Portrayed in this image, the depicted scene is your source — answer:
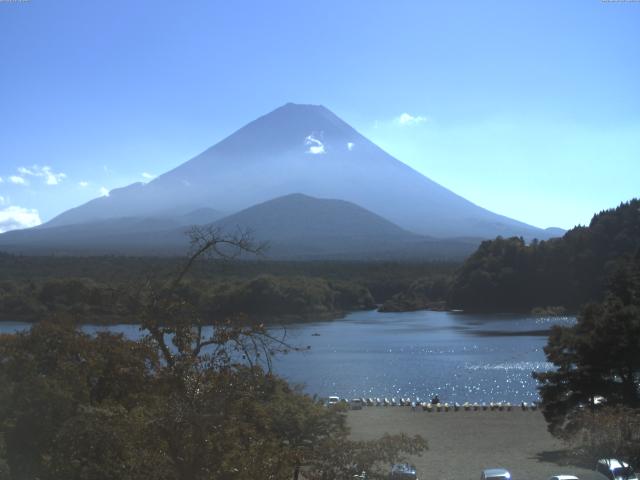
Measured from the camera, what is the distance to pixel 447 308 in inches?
1982

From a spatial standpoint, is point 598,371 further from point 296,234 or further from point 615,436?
point 296,234

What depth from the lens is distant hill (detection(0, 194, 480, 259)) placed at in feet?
314

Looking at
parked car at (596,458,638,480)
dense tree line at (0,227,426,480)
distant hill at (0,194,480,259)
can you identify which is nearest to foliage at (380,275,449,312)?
distant hill at (0,194,480,259)

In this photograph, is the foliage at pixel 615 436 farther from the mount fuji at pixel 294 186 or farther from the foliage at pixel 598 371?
the mount fuji at pixel 294 186

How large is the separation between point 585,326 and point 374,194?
127 meters

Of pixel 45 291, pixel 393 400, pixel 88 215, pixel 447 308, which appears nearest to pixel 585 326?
pixel 393 400

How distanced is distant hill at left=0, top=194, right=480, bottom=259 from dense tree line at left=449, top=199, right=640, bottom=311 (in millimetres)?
42186

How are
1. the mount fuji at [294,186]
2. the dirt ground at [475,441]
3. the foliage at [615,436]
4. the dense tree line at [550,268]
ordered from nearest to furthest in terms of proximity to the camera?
the foliage at [615,436] < the dirt ground at [475,441] < the dense tree line at [550,268] < the mount fuji at [294,186]

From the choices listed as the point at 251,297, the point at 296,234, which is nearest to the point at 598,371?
the point at 251,297

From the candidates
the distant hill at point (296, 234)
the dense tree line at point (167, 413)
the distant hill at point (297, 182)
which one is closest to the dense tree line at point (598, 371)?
the dense tree line at point (167, 413)

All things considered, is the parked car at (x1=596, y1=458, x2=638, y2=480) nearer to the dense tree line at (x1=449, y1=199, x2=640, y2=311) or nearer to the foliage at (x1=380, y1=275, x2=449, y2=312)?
the dense tree line at (x1=449, y1=199, x2=640, y2=311)

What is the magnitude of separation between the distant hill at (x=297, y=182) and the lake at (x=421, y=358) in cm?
9065

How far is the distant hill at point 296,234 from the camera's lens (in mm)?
95688

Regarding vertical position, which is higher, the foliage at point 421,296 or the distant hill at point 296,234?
the distant hill at point 296,234
